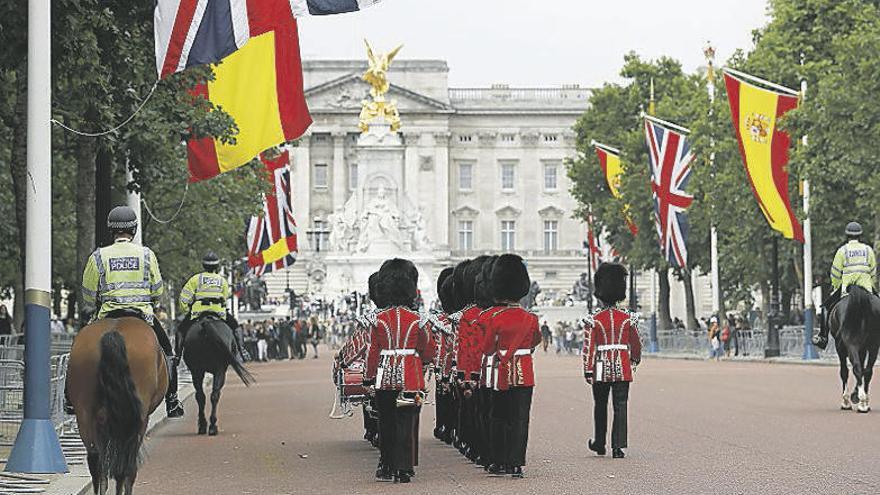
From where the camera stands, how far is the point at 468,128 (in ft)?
506

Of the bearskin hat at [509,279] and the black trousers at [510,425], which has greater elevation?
the bearskin hat at [509,279]

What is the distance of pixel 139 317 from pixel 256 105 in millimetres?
10972

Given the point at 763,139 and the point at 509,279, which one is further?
the point at 763,139

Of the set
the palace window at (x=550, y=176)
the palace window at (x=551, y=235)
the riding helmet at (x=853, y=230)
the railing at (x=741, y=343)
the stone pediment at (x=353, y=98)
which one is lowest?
the railing at (x=741, y=343)

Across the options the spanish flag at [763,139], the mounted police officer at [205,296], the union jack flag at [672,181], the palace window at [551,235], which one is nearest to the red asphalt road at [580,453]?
the mounted police officer at [205,296]

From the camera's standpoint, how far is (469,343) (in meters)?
16.7

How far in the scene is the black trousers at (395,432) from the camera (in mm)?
15695

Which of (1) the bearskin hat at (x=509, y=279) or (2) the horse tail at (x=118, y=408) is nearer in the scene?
(2) the horse tail at (x=118, y=408)

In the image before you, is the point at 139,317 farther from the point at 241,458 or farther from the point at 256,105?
the point at 256,105

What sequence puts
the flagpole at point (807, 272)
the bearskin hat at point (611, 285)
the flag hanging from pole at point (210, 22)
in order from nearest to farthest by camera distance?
the flag hanging from pole at point (210, 22)
the bearskin hat at point (611, 285)
the flagpole at point (807, 272)

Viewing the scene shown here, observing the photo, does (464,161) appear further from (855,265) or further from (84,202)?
(855,265)

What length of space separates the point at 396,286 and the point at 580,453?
10.3 feet

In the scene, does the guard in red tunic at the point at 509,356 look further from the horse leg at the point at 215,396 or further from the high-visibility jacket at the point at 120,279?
the horse leg at the point at 215,396

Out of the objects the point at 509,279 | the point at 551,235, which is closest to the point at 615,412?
the point at 509,279
